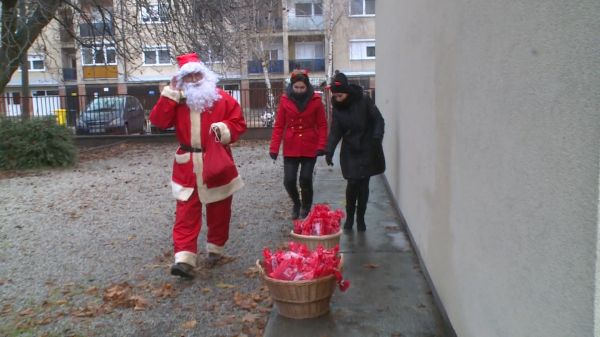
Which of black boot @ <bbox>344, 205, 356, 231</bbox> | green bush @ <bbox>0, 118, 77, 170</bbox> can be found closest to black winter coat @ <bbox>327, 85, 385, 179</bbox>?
black boot @ <bbox>344, 205, 356, 231</bbox>

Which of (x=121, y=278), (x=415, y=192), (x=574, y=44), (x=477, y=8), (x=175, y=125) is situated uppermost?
(x=477, y=8)

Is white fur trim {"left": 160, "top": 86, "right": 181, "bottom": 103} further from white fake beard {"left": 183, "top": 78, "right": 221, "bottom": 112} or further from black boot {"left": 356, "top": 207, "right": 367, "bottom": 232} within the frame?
black boot {"left": 356, "top": 207, "right": 367, "bottom": 232}

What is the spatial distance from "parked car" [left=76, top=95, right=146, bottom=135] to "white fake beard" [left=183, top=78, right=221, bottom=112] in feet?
49.8

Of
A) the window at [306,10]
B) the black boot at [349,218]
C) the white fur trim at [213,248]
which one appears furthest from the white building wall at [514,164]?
the window at [306,10]

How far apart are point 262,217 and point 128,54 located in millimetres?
6222

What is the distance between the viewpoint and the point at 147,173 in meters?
11.7

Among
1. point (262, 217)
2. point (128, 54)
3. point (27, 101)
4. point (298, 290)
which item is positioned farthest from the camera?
point (27, 101)

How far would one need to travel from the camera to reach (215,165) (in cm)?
459

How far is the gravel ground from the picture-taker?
13.0 feet

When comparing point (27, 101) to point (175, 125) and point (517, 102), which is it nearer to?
point (175, 125)

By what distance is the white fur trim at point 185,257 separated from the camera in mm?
4562

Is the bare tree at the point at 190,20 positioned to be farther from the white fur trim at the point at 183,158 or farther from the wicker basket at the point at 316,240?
the wicker basket at the point at 316,240

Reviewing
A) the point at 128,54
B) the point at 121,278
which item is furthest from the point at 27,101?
the point at 121,278

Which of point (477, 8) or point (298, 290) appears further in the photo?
point (298, 290)
